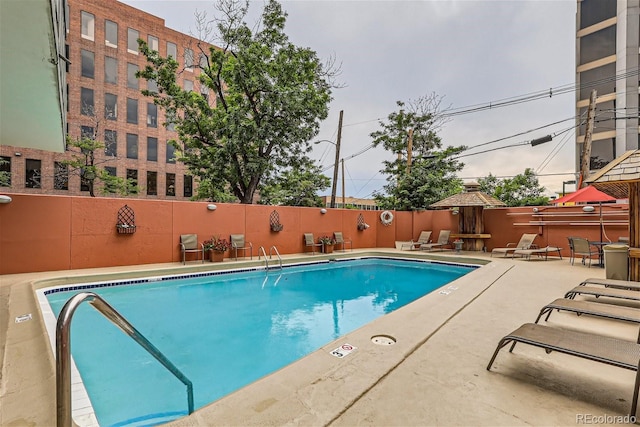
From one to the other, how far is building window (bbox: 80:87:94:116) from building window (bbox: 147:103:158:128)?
3.64 meters

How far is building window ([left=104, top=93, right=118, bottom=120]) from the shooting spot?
21531 millimetres

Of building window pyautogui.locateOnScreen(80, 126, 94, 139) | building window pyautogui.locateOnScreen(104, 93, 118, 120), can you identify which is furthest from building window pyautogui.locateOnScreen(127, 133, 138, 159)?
building window pyautogui.locateOnScreen(80, 126, 94, 139)

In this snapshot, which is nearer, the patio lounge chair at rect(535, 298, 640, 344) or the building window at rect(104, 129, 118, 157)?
the patio lounge chair at rect(535, 298, 640, 344)

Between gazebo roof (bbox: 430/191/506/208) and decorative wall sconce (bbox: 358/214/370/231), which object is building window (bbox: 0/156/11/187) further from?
gazebo roof (bbox: 430/191/506/208)

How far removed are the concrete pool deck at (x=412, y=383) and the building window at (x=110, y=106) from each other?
22780 mm

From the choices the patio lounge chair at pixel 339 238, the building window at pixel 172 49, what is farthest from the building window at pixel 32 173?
the patio lounge chair at pixel 339 238

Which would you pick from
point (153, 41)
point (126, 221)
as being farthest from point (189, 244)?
point (153, 41)

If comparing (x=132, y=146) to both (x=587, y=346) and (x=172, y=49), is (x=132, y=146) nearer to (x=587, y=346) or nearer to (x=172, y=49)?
(x=172, y=49)

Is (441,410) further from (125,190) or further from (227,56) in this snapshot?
(125,190)

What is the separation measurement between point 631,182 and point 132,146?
87.7 feet

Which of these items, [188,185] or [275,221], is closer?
[275,221]

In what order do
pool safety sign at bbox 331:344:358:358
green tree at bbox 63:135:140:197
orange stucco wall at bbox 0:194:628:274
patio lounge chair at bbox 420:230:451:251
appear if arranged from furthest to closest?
green tree at bbox 63:135:140:197, patio lounge chair at bbox 420:230:451:251, orange stucco wall at bbox 0:194:628:274, pool safety sign at bbox 331:344:358:358

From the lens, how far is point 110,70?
71.9 feet

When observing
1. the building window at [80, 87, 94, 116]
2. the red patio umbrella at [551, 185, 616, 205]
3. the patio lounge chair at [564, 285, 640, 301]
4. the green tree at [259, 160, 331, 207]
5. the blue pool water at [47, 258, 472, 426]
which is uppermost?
the building window at [80, 87, 94, 116]
